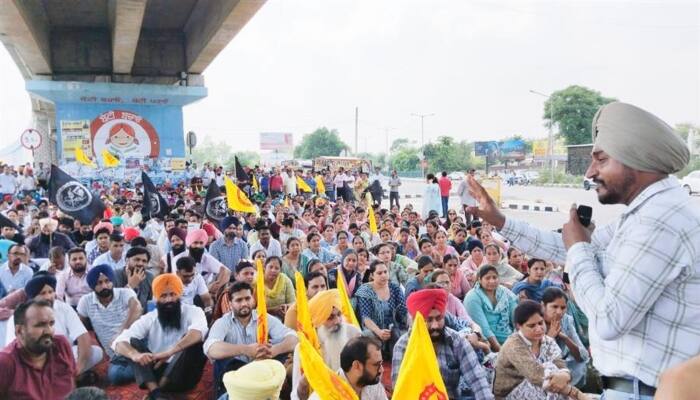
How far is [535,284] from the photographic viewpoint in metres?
5.23

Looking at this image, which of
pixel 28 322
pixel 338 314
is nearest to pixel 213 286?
pixel 338 314

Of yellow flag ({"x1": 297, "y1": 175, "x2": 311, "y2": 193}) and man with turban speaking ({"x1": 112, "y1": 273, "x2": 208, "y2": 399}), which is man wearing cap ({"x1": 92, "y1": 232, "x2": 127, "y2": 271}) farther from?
yellow flag ({"x1": 297, "y1": 175, "x2": 311, "y2": 193})

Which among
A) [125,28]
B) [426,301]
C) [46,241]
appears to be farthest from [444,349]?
[125,28]

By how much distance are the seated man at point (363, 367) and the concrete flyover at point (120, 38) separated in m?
11.3

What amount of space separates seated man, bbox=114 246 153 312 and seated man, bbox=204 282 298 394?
1.54m

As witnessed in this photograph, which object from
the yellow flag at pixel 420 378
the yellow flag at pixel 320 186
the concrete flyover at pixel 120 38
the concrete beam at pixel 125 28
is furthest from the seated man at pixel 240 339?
the yellow flag at pixel 320 186

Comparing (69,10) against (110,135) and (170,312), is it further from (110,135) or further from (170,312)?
(170,312)

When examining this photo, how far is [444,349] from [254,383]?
146 cm

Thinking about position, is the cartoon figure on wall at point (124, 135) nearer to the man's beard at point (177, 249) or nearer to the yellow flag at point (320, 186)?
the yellow flag at point (320, 186)

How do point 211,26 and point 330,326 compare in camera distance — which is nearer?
point 330,326

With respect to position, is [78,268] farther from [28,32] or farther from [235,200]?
[28,32]

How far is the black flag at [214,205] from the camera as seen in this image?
29.1ft

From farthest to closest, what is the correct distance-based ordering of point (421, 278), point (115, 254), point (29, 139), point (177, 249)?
1. point (29, 139)
2. point (177, 249)
3. point (115, 254)
4. point (421, 278)

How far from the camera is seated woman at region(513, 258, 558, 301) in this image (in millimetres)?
5027
